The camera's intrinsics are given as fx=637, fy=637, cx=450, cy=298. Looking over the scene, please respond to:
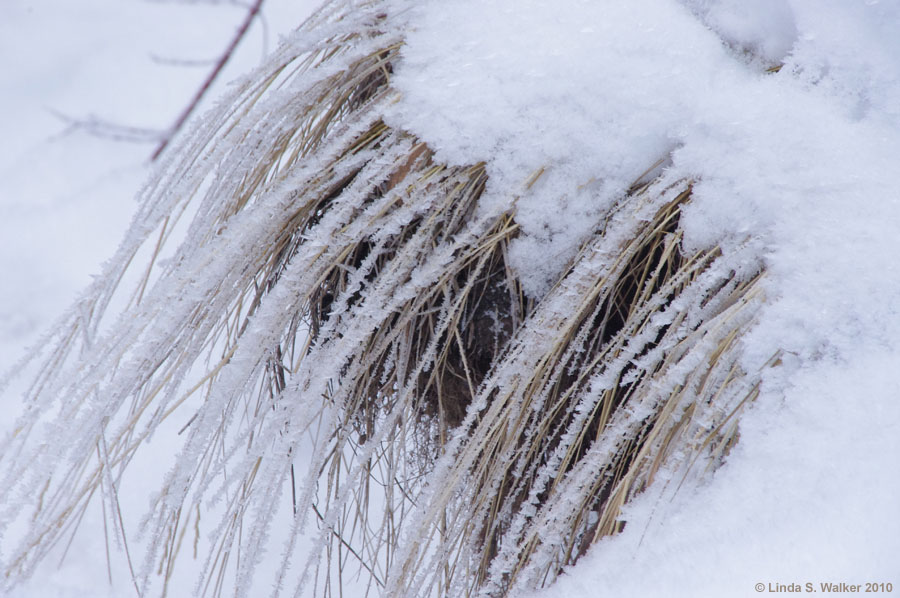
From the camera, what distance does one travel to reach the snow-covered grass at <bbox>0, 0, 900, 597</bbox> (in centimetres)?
38

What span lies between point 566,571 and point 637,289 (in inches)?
8.3

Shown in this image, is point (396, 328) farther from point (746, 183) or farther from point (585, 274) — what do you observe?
point (746, 183)

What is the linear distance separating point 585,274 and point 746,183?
12 cm

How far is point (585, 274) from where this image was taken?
0.45 metres

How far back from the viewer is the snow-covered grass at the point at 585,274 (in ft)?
1.26

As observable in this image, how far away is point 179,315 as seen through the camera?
466 millimetres

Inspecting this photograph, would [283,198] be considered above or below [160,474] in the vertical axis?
above

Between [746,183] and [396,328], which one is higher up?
[746,183]

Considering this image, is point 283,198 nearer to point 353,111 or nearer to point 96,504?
point 353,111

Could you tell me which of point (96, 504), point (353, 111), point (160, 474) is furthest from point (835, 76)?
point (96, 504)

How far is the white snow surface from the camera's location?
1.21 feet

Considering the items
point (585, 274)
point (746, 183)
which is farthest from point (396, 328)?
point (746, 183)

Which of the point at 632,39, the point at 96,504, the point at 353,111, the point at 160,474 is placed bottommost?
the point at 96,504

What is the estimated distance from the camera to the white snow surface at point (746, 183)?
0.37 metres
